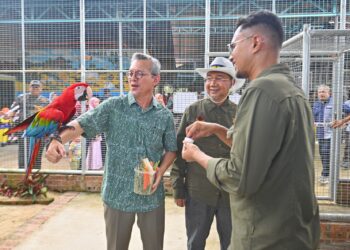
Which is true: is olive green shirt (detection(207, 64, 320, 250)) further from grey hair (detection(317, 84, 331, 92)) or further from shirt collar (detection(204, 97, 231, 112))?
grey hair (detection(317, 84, 331, 92))

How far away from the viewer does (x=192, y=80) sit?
5766mm

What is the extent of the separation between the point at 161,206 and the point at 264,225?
4.00 feet

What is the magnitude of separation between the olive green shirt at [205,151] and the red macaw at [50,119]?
88 centimetres

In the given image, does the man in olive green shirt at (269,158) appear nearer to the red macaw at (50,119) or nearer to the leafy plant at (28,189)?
the red macaw at (50,119)

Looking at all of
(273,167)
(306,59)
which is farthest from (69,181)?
(273,167)

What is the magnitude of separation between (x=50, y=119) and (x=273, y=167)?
1.49 m

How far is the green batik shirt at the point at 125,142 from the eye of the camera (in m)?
2.46

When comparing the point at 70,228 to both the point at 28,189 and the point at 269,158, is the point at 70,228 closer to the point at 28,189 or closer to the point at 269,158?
the point at 28,189

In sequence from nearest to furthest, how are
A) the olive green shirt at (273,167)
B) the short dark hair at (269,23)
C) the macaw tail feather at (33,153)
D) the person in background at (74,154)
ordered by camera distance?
the olive green shirt at (273,167)
the short dark hair at (269,23)
the macaw tail feather at (33,153)
the person in background at (74,154)

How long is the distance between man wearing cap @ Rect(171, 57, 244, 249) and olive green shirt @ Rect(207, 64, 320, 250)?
1215 millimetres

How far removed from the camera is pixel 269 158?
139 centimetres

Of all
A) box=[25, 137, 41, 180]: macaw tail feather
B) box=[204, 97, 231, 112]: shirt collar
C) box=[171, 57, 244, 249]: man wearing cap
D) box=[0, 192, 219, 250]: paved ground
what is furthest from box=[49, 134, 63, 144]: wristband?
box=[0, 192, 219, 250]: paved ground

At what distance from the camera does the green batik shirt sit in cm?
246

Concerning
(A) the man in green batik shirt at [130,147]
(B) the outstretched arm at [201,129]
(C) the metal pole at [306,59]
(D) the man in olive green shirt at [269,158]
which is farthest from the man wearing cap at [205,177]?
(D) the man in olive green shirt at [269,158]
